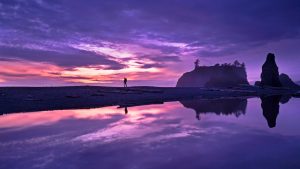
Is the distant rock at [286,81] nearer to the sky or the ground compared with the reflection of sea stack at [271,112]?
nearer to the sky

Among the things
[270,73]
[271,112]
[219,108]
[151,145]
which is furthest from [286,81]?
[151,145]

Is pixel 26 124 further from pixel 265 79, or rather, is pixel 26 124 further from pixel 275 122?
pixel 265 79

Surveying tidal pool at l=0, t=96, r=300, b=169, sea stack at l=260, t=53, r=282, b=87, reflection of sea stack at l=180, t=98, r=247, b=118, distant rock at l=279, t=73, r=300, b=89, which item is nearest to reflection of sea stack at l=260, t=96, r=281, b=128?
tidal pool at l=0, t=96, r=300, b=169

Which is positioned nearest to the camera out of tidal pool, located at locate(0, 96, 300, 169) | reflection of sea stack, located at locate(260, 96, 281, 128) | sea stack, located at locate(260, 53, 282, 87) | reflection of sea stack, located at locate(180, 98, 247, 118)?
tidal pool, located at locate(0, 96, 300, 169)

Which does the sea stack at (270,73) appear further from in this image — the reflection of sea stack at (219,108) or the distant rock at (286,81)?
the reflection of sea stack at (219,108)

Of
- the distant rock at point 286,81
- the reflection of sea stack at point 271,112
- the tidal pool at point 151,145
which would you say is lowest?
the tidal pool at point 151,145

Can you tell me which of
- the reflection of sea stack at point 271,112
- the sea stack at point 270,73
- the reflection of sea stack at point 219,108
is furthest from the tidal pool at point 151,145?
the sea stack at point 270,73

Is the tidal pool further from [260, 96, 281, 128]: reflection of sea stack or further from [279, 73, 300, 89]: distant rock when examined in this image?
[279, 73, 300, 89]: distant rock

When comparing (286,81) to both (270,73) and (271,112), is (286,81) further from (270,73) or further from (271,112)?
(271,112)

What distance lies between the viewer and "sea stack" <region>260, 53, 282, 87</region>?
97000mm

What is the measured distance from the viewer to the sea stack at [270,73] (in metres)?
97.0

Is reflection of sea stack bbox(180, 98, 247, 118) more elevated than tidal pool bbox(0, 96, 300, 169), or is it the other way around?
reflection of sea stack bbox(180, 98, 247, 118)

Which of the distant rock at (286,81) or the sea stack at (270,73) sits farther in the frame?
the distant rock at (286,81)

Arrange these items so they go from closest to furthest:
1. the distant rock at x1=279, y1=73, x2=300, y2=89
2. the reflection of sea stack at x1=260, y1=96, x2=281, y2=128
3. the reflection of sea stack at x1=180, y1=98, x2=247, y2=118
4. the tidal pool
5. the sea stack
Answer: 1. the tidal pool
2. the reflection of sea stack at x1=260, y1=96, x2=281, y2=128
3. the reflection of sea stack at x1=180, y1=98, x2=247, y2=118
4. the sea stack
5. the distant rock at x1=279, y1=73, x2=300, y2=89
